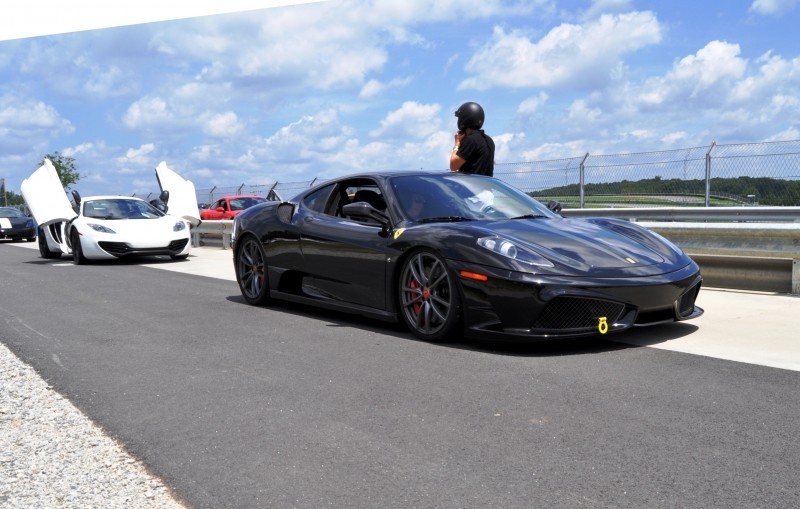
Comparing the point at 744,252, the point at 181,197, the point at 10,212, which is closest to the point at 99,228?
the point at 181,197

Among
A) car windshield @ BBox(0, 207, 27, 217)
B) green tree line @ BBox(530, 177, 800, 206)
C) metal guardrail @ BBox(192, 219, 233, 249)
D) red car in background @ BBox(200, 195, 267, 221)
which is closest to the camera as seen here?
green tree line @ BBox(530, 177, 800, 206)

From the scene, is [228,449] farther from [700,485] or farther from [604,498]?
[700,485]

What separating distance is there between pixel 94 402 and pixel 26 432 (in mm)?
498

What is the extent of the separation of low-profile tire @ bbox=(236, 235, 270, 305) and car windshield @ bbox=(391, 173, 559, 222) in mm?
1784

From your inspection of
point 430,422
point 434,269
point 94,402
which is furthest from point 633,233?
point 94,402

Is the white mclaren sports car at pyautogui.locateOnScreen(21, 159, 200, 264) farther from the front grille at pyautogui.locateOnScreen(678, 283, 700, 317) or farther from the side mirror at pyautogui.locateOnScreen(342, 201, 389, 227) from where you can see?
the front grille at pyautogui.locateOnScreen(678, 283, 700, 317)

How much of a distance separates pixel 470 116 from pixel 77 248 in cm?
885

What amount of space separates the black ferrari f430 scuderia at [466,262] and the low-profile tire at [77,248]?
787 cm

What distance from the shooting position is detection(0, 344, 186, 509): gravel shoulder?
115 inches

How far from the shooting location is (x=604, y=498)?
2758 millimetres

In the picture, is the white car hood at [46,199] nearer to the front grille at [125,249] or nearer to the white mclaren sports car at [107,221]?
the white mclaren sports car at [107,221]

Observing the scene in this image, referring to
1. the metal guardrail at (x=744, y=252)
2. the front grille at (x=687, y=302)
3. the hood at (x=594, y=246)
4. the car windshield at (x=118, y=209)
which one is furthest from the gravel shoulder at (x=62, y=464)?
the car windshield at (x=118, y=209)

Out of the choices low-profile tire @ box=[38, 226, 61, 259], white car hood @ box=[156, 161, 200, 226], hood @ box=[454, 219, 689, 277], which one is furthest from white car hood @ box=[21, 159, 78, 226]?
hood @ box=[454, 219, 689, 277]

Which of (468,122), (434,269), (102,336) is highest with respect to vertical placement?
(468,122)
